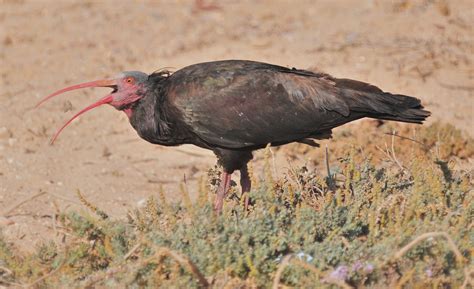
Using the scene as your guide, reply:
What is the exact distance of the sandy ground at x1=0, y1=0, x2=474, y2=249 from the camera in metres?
8.09

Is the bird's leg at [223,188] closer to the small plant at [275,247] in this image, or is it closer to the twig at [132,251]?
the small plant at [275,247]

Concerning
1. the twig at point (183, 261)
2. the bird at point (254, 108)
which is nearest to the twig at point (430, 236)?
the twig at point (183, 261)

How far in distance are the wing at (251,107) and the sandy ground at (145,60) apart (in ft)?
3.61

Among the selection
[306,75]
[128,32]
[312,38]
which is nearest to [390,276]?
[306,75]

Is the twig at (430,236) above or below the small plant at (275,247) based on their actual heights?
above

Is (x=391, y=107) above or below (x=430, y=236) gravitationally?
above

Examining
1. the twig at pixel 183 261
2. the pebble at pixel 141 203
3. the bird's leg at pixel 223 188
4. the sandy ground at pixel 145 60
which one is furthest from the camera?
the sandy ground at pixel 145 60

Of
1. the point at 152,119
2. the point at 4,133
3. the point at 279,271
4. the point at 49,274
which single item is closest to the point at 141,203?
the point at 152,119

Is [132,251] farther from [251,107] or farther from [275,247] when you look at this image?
[251,107]

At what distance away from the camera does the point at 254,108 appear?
6.38 m

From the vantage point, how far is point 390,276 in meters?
4.75

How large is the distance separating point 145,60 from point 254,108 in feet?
16.9

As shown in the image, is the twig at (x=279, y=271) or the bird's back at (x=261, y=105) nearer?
the twig at (x=279, y=271)

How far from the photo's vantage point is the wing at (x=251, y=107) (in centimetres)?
632
